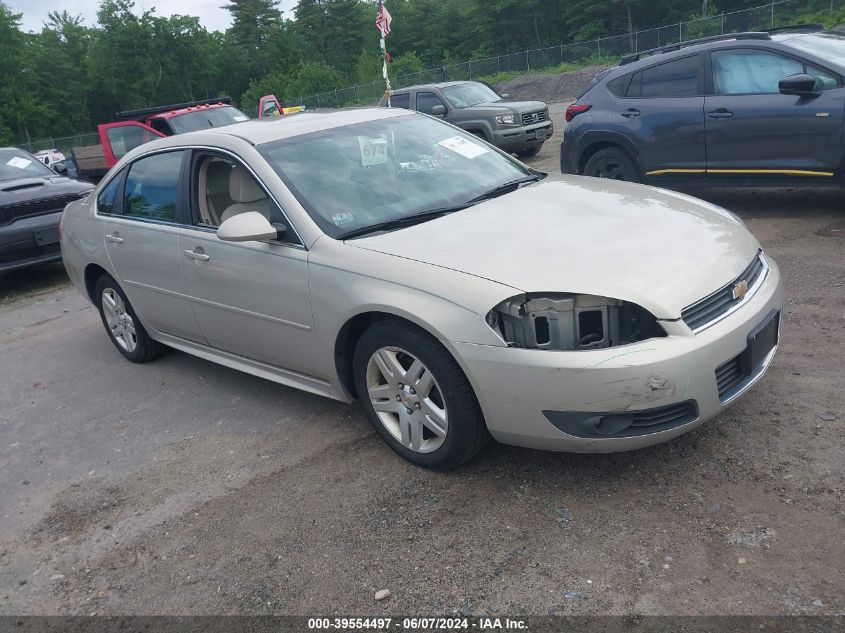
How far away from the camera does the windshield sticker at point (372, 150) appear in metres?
4.40

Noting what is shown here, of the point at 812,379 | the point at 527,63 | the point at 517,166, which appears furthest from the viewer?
the point at 527,63

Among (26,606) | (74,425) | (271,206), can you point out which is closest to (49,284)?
(74,425)

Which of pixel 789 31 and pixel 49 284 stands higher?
pixel 789 31

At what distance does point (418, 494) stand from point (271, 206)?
174 centimetres

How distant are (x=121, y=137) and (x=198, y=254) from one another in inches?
450

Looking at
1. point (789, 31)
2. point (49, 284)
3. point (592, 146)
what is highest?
point (789, 31)

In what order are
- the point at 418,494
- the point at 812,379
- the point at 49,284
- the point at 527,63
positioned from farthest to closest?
the point at 527,63 → the point at 49,284 → the point at 812,379 → the point at 418,494

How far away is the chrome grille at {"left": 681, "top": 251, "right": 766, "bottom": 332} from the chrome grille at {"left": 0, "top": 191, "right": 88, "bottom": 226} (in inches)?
325

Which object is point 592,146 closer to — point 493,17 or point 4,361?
point 4,361

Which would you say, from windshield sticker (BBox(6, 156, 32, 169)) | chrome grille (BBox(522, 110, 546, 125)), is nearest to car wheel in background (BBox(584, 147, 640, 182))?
chrome grille (BBox(522, 110, 546, 125))

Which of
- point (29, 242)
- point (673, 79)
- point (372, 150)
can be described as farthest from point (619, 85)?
point (29, 242)

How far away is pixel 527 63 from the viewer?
Result: 44031 millimetres

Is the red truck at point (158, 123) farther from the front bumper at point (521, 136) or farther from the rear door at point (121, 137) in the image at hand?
the front bumper at point (521, 136)

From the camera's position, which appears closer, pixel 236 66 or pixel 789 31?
pixel 789 31
